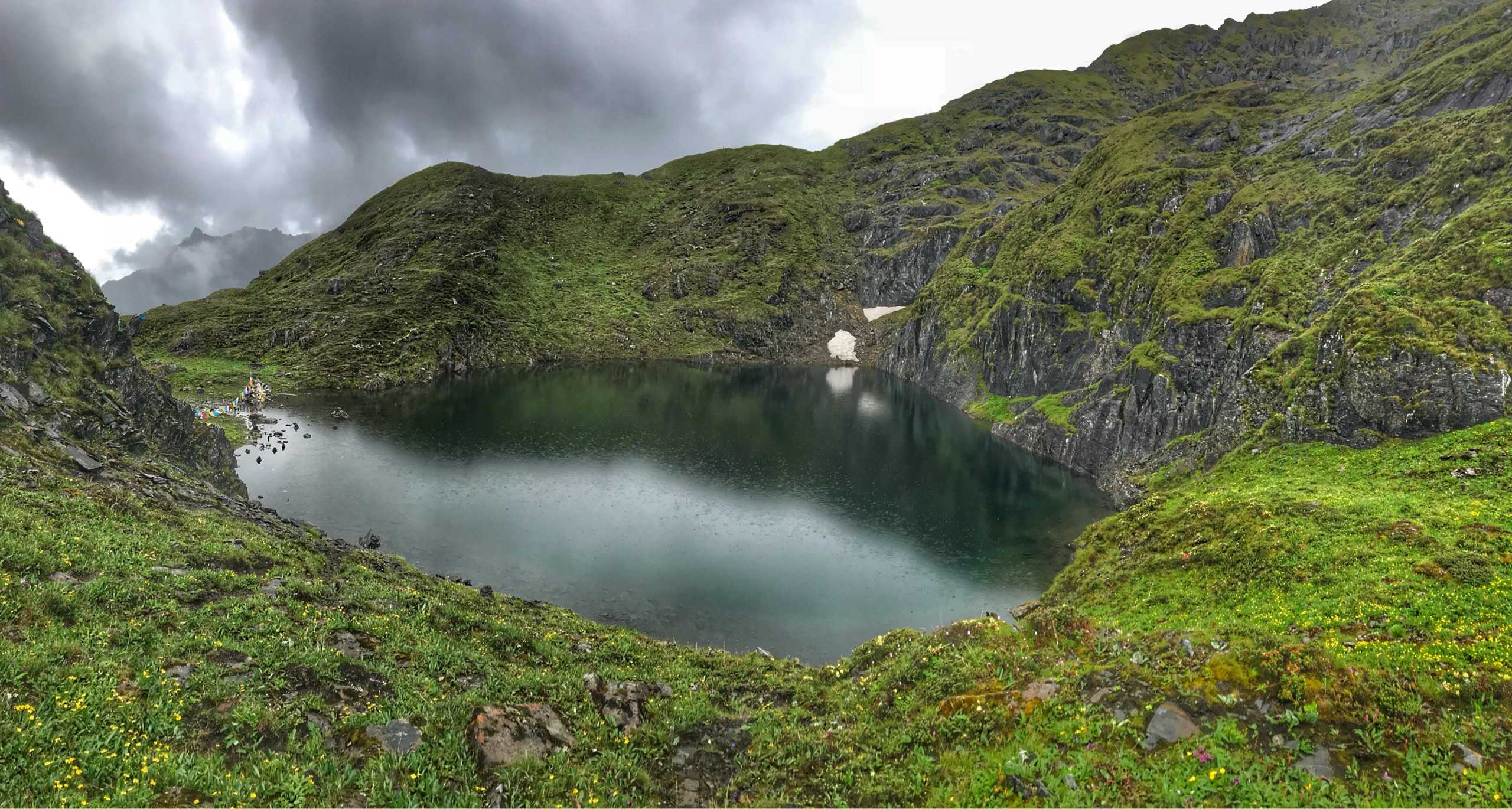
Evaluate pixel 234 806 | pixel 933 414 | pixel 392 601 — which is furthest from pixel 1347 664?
pixel 933 414

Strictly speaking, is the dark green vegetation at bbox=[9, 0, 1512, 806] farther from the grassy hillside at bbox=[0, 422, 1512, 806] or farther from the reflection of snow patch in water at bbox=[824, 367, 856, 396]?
the reflection of snow patch in water at bbox=[824, 367, 856, 396]

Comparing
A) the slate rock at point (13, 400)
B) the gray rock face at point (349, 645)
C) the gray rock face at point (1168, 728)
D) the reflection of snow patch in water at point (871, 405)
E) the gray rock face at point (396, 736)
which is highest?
the slate rock at point (13, 400)

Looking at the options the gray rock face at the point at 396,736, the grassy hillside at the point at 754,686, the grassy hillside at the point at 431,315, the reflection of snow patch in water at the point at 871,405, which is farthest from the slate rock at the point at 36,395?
the reflection of snow patch in water at the point at 871,405

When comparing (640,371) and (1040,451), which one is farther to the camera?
(640,371)

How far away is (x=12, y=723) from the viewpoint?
10406 mm

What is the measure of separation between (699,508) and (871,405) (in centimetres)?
7149

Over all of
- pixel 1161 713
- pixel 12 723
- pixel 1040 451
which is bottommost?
pixel 1040 451

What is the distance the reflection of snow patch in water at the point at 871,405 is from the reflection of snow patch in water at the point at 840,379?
6.26 metres

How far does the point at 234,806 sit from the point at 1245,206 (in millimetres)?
100560

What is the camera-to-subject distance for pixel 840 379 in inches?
6407

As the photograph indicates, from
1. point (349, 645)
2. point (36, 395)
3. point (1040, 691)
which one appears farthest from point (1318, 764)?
point (36, 395)

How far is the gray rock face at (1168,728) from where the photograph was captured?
13.6m

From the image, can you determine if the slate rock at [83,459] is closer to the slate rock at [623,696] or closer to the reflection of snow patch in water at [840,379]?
the slate rock at [623,696]

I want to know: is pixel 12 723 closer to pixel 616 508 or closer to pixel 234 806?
pixel 234 806
